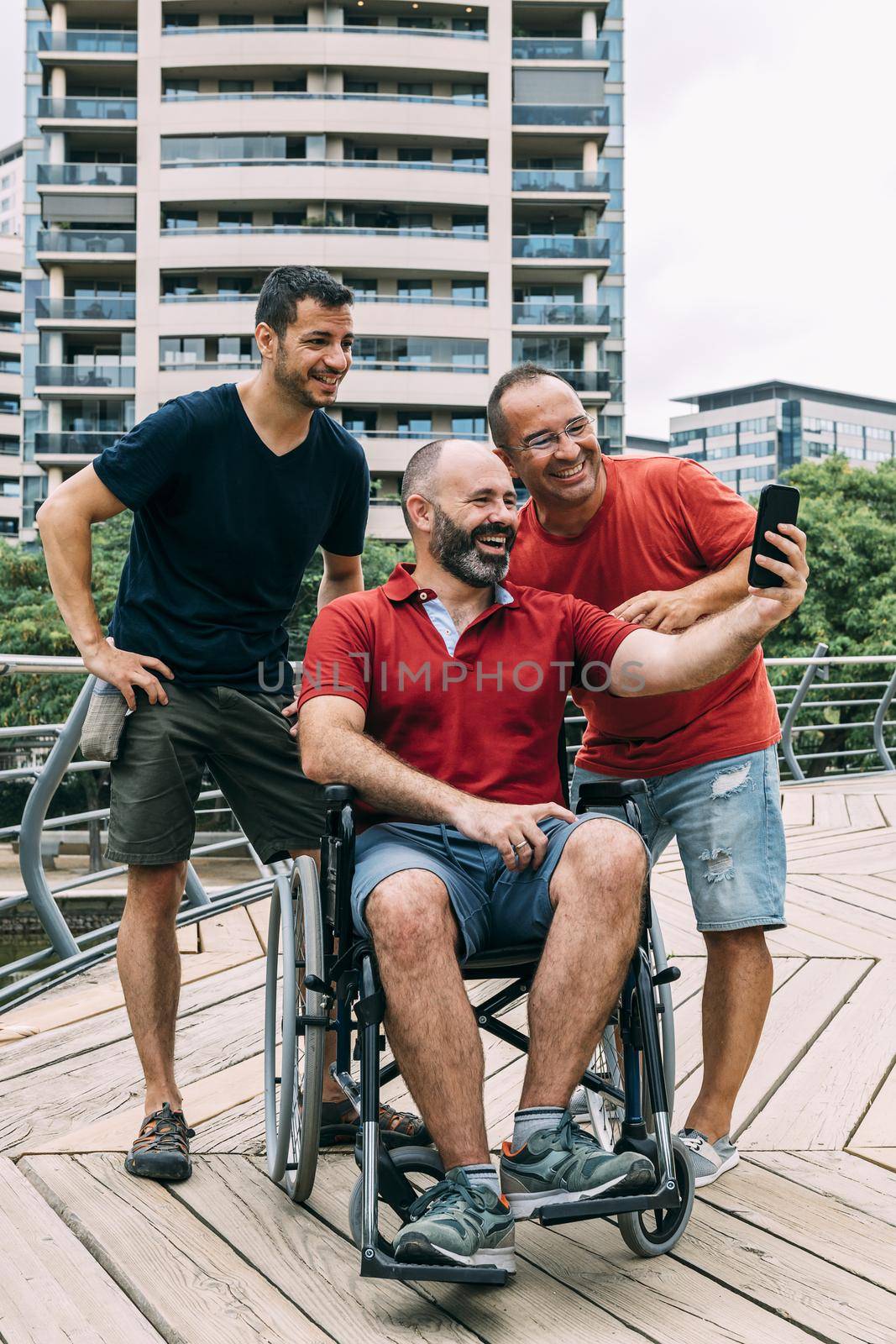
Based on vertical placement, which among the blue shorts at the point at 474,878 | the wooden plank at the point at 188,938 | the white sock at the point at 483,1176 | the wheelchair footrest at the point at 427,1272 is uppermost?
the blue shorts at the point at 474,878

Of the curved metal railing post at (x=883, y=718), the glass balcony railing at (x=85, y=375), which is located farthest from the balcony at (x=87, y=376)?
the curved metal railing post at (x=883, y=718)

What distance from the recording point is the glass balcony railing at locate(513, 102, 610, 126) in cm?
3647

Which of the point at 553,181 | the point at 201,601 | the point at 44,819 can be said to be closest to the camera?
the point at 201,601

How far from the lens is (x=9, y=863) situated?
21.1 metres

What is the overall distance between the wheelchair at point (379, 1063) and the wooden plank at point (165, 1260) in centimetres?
16

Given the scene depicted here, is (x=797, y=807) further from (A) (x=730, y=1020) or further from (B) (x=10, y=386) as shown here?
(B) (x=10, y=386)

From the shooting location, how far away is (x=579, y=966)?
1.75m

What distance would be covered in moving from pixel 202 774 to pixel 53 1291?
0.96m

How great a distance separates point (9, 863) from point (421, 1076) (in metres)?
20.9

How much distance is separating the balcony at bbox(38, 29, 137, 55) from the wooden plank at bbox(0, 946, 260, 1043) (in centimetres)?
3856

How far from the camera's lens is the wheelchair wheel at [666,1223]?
1.79 metres

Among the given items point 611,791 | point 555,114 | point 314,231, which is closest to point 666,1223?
point 611,791

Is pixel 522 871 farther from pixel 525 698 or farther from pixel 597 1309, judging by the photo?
pixel 597 1309

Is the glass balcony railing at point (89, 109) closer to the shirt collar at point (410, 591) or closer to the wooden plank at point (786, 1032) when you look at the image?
the wooden plank at point (786, 1032)
